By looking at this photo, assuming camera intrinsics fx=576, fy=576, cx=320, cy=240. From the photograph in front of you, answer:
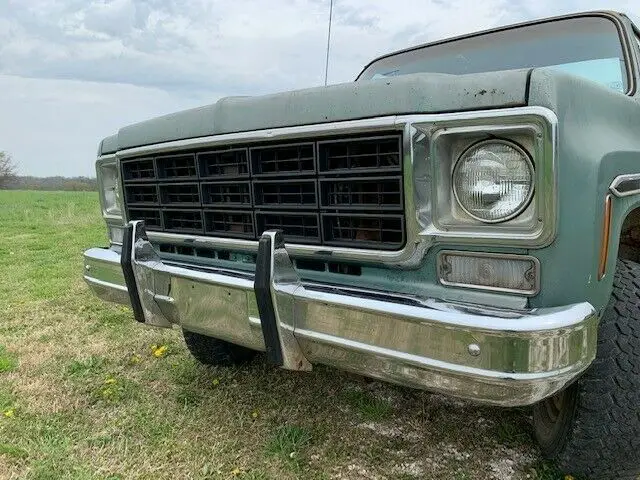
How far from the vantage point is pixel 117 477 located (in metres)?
2.30

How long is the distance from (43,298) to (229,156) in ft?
12.5

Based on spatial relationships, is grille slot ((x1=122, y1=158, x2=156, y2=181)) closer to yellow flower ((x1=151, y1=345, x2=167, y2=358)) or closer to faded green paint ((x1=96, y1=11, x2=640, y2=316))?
faded green paint ((x1=96, y1=11, x2=640, y2=316))

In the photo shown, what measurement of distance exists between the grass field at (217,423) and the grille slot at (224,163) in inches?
46.9

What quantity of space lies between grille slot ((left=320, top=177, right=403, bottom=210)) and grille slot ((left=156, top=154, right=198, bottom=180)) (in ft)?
2.39

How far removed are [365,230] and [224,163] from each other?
729mm

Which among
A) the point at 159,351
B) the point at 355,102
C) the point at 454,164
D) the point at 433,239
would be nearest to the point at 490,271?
the point at 433,239

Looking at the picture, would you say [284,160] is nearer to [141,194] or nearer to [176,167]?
[176,167]

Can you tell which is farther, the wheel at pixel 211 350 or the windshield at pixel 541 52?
the wheel at pixel 211 350

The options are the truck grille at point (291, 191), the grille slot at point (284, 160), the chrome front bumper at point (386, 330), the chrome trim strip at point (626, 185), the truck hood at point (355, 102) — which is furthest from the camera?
the grille slot at point (284, 160)

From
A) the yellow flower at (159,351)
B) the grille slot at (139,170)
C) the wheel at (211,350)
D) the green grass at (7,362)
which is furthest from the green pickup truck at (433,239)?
the green grass at (7,362)

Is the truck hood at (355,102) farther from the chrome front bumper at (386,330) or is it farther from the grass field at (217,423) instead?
the grass field at (217,423)

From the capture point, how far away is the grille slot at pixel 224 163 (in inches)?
89.7

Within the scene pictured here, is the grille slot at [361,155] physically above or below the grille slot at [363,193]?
above

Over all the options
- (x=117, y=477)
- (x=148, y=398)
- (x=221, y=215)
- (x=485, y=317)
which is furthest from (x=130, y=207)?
(x=485, y=317)
